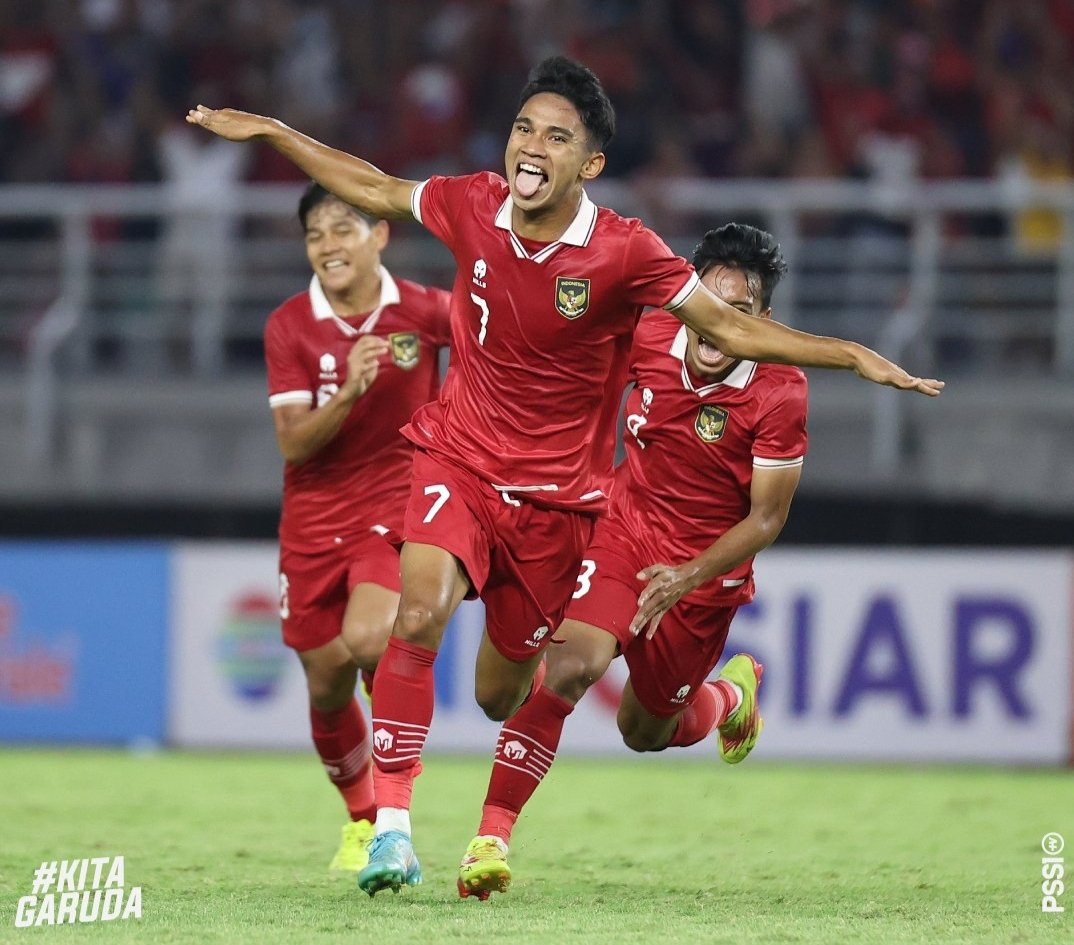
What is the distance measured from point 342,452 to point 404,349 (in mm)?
471

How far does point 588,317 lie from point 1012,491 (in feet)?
23.5

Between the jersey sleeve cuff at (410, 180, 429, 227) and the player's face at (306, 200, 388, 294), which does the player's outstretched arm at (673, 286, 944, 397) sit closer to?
the jersey sleeve cuff at (410, 180, 429, 227)

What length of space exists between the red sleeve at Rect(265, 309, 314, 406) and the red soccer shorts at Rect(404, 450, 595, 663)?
1295mm

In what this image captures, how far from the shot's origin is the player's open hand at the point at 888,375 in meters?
5.55

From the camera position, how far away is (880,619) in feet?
39.9

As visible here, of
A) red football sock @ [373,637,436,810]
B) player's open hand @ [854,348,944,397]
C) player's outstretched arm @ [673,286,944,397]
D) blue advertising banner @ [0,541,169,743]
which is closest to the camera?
player's open hand @ [854,348,944,397]

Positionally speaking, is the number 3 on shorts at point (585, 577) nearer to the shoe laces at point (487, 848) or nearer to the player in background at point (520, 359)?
the player in background at point (520, 359)

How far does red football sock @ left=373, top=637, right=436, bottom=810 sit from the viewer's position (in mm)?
5934

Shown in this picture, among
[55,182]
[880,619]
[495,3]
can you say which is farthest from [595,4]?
[880,619]

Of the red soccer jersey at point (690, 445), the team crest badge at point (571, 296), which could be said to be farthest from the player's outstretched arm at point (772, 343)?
the red soccer jersey at point (690, 445)

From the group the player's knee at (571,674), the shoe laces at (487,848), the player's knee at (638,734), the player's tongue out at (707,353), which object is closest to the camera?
the shoe laces at (487,848)

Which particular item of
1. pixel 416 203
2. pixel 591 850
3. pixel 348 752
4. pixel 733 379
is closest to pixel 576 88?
pixel 416 203

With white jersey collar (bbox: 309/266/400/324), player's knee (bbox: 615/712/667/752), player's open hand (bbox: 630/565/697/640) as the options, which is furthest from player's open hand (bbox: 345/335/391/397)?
player's knee (bbox: 615/712/667/752)

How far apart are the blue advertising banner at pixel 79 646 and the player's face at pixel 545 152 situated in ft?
23.5
